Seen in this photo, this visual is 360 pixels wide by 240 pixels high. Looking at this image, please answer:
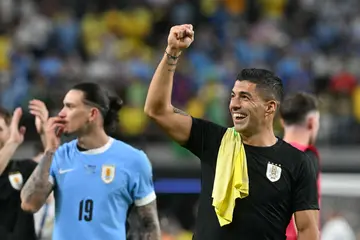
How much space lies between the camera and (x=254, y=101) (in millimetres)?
6215

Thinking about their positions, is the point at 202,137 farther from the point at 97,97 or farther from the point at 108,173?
the point at 97,97

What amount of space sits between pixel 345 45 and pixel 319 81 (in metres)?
1.70

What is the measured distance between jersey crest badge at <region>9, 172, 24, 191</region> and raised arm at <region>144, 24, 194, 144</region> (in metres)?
2.24

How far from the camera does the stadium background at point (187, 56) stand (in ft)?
54.8

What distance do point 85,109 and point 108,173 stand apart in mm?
511

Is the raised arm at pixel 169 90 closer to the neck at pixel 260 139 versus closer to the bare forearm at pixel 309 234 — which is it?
the neck at pixel 260 139

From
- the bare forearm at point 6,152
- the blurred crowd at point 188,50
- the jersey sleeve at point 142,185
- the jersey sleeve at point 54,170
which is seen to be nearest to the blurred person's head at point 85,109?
the jersey sleeve at point 54,170

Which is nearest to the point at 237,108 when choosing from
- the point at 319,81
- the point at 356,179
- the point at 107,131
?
Answer: the point at 107,131

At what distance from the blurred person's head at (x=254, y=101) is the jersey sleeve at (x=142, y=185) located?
145 centimetres

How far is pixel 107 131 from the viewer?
7.92 metres

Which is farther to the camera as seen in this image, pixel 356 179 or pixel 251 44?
pixel 251 44

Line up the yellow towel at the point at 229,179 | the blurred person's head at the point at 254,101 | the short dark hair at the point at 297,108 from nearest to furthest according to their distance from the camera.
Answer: the yellow towel at the point at 229,179, the blurred person's head at the point at 254,101, the short dark hair at the point at 297,108

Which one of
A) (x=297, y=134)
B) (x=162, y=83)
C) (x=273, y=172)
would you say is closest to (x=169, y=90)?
(x=162, y=83)

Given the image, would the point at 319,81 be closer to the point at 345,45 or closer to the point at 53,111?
the point at 345,45
